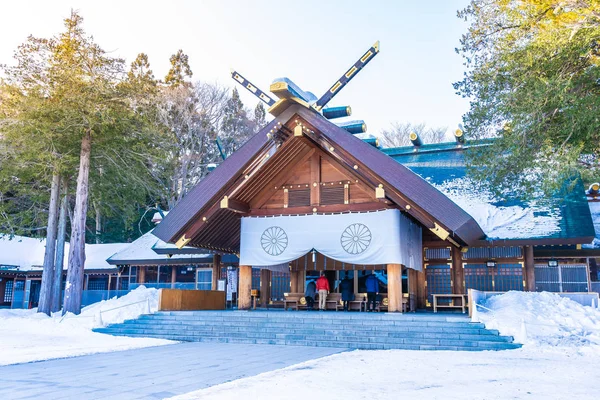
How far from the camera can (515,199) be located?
14.8 metres

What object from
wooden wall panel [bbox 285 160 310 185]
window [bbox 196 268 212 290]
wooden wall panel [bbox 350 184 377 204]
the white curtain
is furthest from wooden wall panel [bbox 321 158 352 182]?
window [bbox 196 268 212 290]

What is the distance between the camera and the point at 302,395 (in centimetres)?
525

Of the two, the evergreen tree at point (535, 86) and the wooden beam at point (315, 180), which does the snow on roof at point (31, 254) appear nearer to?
the wooden beam at point (315, 180)

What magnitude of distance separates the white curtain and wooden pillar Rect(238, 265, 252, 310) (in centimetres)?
27

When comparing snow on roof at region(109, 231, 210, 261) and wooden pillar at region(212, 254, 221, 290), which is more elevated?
snow on roof at region(109, 231, 210, 261)

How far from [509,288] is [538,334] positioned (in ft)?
17.5

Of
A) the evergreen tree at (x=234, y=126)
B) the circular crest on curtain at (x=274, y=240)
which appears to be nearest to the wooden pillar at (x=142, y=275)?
the circular crest on curtain at (x=274, y=240)

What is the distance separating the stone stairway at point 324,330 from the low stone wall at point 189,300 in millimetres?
640

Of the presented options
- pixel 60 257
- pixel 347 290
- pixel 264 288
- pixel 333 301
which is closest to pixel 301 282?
pixel 264 288

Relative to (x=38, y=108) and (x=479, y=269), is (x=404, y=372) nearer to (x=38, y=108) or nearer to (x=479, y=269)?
(x=479, y=269)

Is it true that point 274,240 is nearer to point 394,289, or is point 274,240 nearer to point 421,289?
point 394,289

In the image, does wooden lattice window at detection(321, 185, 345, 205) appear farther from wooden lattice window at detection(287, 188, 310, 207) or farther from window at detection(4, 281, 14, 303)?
window at detection(4, 281, 14, 303)

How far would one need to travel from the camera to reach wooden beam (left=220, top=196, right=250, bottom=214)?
515 inches

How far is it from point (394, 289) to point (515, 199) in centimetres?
551
